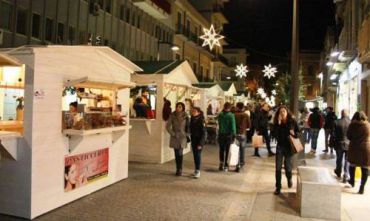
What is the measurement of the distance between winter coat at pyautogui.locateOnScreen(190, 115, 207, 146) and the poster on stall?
2.59 meters

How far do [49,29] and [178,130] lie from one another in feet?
35.8

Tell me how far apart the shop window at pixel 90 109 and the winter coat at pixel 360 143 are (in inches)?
205

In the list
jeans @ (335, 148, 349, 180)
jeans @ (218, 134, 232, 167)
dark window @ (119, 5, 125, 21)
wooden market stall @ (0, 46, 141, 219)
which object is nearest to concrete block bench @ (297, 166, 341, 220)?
jeans @ (335, 148, 349, 180)

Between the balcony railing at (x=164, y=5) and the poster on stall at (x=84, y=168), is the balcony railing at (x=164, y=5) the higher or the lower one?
the higher one

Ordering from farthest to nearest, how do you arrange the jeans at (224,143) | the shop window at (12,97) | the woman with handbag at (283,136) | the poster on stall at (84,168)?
the jeans at (224,143), the woman with handbag at (283,136), the poster on stall at (84,168), the shop window at (12,97)

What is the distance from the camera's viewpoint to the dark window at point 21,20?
16703 millimetres

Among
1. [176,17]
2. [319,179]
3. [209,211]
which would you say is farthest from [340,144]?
[176,17]

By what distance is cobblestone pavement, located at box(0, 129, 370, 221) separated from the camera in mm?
7039

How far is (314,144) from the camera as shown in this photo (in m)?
15.9

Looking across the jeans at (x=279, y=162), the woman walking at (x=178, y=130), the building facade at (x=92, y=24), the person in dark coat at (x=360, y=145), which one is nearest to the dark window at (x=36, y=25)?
the building facade at (x=92, y=24)

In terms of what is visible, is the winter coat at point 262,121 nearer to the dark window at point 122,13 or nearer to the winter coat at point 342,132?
the winter coat at point 342,132

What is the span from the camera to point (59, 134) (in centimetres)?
727

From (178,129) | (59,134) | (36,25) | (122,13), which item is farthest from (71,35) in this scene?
(59,134)

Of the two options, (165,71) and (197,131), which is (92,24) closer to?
(165,71)
